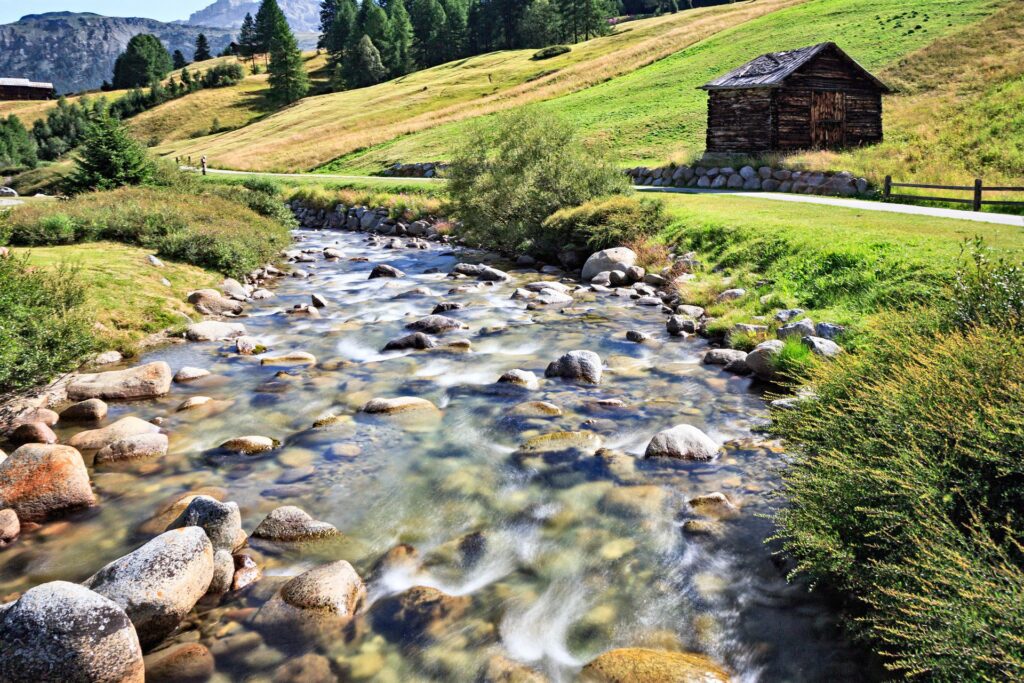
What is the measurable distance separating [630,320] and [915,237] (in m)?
7.04

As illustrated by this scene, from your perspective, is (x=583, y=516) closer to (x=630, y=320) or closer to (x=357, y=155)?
(x=630, y=320)

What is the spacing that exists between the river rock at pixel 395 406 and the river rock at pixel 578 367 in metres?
2.63

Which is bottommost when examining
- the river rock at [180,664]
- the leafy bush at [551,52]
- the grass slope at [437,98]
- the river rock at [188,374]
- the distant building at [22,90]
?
the river rock at [180,664]

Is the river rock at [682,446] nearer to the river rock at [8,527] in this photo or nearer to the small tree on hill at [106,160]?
the river rock at [8,527]

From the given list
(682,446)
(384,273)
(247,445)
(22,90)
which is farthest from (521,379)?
(22,90)

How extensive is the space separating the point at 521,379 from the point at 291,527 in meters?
5.68

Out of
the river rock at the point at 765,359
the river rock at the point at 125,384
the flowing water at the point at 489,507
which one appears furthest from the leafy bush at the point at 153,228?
the river rock at the point at 765,359

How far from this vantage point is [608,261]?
21.7 m

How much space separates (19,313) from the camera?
10164 millimetres

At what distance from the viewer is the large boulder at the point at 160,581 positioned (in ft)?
19.4

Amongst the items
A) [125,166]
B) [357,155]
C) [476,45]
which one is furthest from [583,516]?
[476,45]

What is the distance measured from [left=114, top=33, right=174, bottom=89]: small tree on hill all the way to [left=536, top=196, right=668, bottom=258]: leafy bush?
453 ft

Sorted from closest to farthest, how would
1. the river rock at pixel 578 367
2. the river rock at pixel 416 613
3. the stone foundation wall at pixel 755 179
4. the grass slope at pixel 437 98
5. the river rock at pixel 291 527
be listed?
the river rock at pixel 416 613 → the river rock at pixel 291 527 → the river rock at pixel 578 367 → the stone foundation wall at pixel 755 179 → the grass slope at pixel 437 98

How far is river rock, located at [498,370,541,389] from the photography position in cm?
1235
